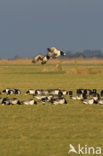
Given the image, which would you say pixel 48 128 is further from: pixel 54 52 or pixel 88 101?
pixel 54 52

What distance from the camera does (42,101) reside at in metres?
24.8

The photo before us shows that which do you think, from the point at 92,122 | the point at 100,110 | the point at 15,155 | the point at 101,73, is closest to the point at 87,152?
the point at 15,155

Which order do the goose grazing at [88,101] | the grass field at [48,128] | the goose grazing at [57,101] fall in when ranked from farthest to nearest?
1. the goose grazing at [88,101]
2. the goose grazing at [57,101]
3. the grass field at [48,128]

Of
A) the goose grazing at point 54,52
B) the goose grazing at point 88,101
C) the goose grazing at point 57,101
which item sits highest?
the goose grazing at point 54,52

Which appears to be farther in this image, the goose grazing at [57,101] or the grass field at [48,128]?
the goose grazing at [57,101]

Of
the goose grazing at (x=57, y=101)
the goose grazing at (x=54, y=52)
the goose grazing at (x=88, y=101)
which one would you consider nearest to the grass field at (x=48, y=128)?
the goose grazing at (x=57, y=101)

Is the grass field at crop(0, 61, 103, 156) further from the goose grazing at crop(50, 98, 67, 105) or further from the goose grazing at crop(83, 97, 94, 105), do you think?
the goose grazing at crop(83, 97, 94, 105)

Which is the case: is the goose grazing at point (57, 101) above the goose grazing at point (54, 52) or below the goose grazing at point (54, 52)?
below

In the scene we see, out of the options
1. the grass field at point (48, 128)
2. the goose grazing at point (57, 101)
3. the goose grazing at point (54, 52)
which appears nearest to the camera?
the grass field at point (48, 128)

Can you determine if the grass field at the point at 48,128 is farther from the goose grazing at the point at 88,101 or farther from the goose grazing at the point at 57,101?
the goose grazing at the point at 88,101

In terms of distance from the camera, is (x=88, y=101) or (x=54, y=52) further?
(x=54, y=52)

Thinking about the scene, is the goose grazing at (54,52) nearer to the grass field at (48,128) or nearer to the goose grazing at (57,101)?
the goose grazing at (57,101)

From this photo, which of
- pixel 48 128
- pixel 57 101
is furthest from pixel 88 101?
pixel 48 128

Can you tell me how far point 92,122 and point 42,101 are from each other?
798 centimetres
